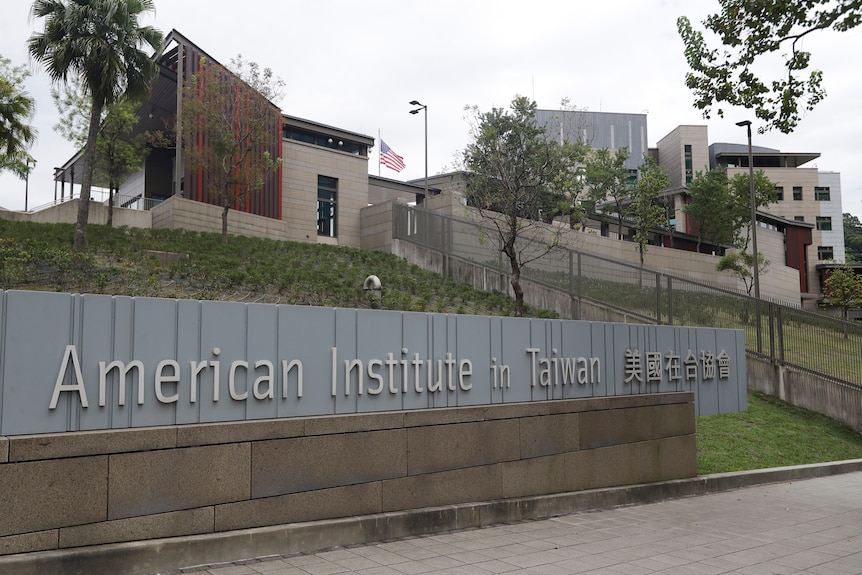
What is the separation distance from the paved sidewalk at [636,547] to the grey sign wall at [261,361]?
4.73 ft

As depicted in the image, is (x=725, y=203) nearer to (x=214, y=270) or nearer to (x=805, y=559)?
(x=214, y=270)

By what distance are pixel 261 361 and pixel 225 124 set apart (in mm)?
22345

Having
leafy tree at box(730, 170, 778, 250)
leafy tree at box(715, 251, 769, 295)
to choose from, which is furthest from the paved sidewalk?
leafy tree at box(730, 170, 778, 250)

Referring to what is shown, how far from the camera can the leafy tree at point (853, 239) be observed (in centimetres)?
7850

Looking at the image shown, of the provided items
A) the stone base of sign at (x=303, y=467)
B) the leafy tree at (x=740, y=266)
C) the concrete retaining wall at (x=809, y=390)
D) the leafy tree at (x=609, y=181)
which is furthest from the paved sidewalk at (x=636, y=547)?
the leafy tree at (x=609, y=181)

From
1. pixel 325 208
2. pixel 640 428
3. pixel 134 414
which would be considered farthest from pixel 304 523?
pixel 325 208

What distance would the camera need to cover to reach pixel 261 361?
6406 mm

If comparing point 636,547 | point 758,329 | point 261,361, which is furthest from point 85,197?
point 758,329

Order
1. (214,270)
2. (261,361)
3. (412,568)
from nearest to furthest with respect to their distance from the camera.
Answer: (412,568), (261,361), (214,270)

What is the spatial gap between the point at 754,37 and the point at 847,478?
8575 millimetres

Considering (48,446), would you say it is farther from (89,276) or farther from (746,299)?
(746,299)

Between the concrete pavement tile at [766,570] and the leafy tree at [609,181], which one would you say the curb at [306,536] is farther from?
the leafy tree at [609,181]

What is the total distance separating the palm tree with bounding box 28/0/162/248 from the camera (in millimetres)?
19781

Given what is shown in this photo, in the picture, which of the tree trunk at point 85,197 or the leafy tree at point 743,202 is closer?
the tree trunk at point 85,197
